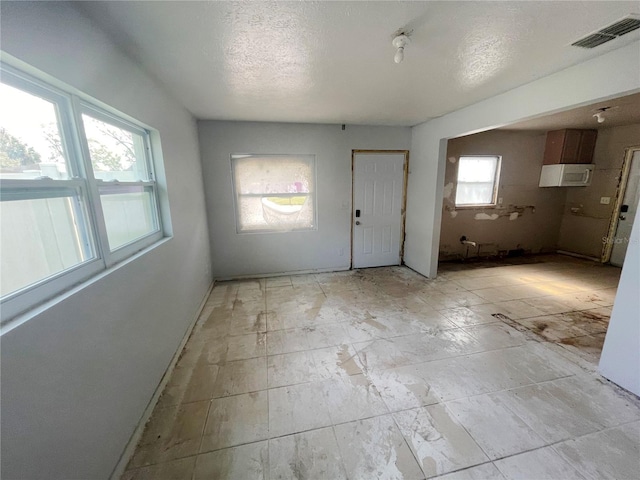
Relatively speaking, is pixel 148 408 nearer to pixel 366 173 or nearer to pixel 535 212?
pixel 366 173

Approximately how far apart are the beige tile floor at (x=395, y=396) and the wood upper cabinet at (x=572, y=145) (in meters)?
2.74

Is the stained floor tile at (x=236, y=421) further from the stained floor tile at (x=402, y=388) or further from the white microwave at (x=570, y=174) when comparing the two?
the white microwave at (x=570, y=174)

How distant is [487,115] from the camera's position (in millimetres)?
2773

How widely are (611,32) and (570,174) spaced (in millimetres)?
4212

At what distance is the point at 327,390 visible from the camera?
1.88 meters

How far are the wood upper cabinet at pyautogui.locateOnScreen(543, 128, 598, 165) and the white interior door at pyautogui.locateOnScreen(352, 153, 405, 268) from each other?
3.03 meters

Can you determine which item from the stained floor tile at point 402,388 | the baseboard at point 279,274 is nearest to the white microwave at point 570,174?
the baseboard at point 279,274

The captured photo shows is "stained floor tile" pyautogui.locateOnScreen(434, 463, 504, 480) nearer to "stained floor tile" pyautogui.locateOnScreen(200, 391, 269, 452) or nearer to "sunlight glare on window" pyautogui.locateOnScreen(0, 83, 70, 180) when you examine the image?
"stained floor tile" pyautogui.locateOnScreen(200, 391, 269, 452)

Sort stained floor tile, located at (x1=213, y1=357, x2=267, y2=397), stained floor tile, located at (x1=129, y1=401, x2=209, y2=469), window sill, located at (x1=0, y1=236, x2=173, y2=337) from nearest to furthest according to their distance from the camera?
window sill, located at (x1=0, y1=236, x2=173, y2=337)
stained floor tile, located at (x1=129, y1=401, x2=209, y2=469)
stained floor tile, located at (x1=213, y1=357, x2=267, y2=397)

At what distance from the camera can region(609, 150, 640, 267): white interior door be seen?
4.21 metres

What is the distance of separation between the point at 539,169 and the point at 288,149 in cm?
496

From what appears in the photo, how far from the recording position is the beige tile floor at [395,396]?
1389mm

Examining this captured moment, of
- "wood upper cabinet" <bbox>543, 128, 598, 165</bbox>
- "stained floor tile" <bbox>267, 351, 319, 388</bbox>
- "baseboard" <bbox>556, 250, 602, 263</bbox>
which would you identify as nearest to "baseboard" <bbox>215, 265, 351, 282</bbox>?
"stained floor tile" <bbox>267, 351, 319, 388</bbox>

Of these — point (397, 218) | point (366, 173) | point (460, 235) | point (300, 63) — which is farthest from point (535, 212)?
point (300, 63)
